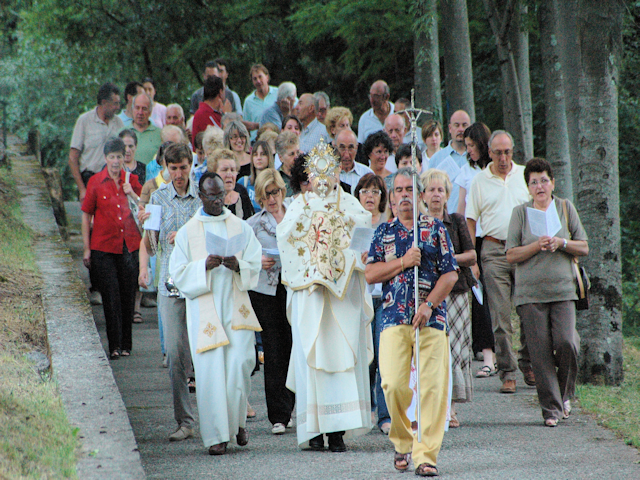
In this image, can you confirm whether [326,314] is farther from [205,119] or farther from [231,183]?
[205,119]

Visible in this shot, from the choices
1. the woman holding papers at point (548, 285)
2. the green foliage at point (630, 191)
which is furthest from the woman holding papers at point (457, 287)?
the green foliage at point (630, 191)

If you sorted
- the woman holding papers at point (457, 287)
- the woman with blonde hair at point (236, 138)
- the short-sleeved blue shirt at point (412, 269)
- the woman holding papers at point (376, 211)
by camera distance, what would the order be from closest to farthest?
the short-sleeved blue shirt at point (412, 269) → the woman holding papers at point (457, 287) → the woman holding papers at point (376, 211) → the woman with blonde hair at point (236, 138)

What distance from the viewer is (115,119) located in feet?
44.0

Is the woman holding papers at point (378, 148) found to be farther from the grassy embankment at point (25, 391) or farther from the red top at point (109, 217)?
the grassy embankment at point (25, 391)

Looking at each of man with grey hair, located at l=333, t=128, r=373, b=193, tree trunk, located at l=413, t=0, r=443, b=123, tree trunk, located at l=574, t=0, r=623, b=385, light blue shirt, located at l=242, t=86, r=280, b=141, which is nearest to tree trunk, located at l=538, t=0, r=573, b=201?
tree trunk, located at l=413, t=0, r=443, b=123

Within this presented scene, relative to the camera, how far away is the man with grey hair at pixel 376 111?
1246 centimetres

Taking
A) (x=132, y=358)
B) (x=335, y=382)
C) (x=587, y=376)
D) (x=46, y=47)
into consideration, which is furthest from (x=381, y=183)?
(x=46, y=47)

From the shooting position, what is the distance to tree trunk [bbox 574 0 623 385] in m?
8.98

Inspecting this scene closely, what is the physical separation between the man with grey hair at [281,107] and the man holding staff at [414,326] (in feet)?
21.5

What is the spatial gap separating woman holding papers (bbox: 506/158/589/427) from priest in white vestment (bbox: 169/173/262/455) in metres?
2.27

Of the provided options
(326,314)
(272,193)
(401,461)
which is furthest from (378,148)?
(401,461)

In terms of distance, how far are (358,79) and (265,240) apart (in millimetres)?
13322

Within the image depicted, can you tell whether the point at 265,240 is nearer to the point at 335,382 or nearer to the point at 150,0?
the point at 335,382

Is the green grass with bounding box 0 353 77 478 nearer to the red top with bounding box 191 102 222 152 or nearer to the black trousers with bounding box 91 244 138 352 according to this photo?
the black trousers with bounding box 91 244 138 352
